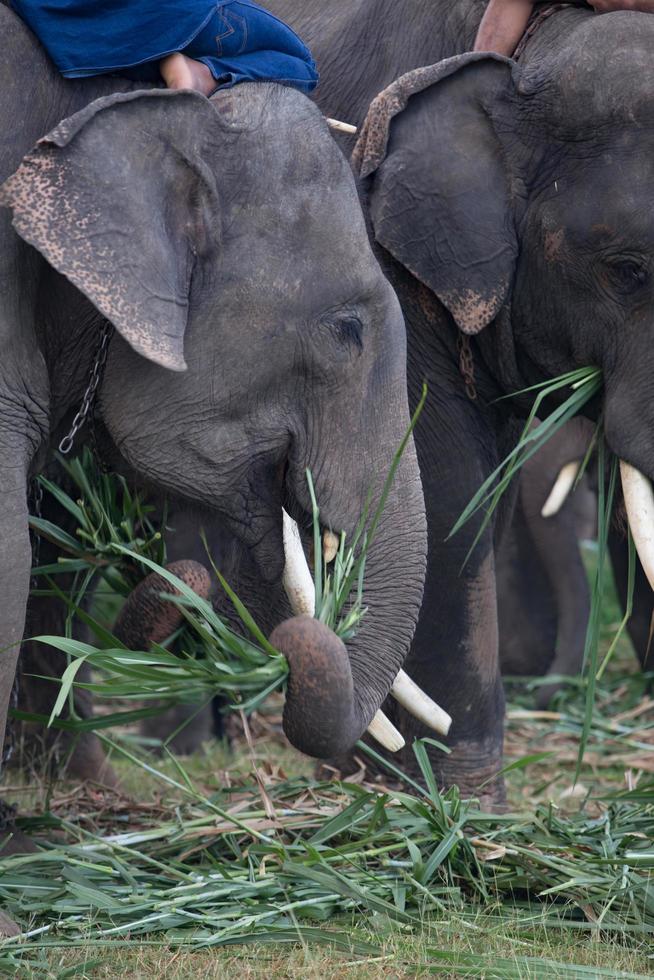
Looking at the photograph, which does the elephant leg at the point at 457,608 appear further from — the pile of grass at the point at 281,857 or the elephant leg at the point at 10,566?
the elephant leg at the point at 10,566

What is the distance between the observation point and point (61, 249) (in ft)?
9.51

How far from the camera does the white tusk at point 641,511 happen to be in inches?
148

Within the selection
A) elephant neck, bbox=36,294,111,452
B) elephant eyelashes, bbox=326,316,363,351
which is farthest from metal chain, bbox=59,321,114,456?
elephant eyelashes, bbox=326,316,363,351

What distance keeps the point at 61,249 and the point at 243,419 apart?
0.51 m

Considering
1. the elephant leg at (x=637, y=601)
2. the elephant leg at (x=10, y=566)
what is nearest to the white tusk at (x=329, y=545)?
the elephant leg at (x=10, y=566)

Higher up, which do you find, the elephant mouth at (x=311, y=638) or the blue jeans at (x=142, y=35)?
the blue jeans at (x=142, y=35)

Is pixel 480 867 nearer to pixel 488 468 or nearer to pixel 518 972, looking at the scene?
pixel 518 972

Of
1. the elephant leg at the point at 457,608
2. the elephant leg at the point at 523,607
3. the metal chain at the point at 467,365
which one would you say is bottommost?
the elephant leg at the point at 523,607

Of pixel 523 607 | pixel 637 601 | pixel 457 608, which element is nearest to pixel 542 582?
pixel 523 607

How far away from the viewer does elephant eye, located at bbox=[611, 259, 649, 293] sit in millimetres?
3748

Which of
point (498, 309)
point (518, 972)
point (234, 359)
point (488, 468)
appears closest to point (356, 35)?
point (498, 309)

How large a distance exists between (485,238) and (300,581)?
1054 mm

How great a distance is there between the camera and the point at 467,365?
Result: 408cm

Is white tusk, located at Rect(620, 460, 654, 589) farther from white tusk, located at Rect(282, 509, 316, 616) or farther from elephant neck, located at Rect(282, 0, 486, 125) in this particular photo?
elephant neck, located at Rect(282, 0, 486, 125)
